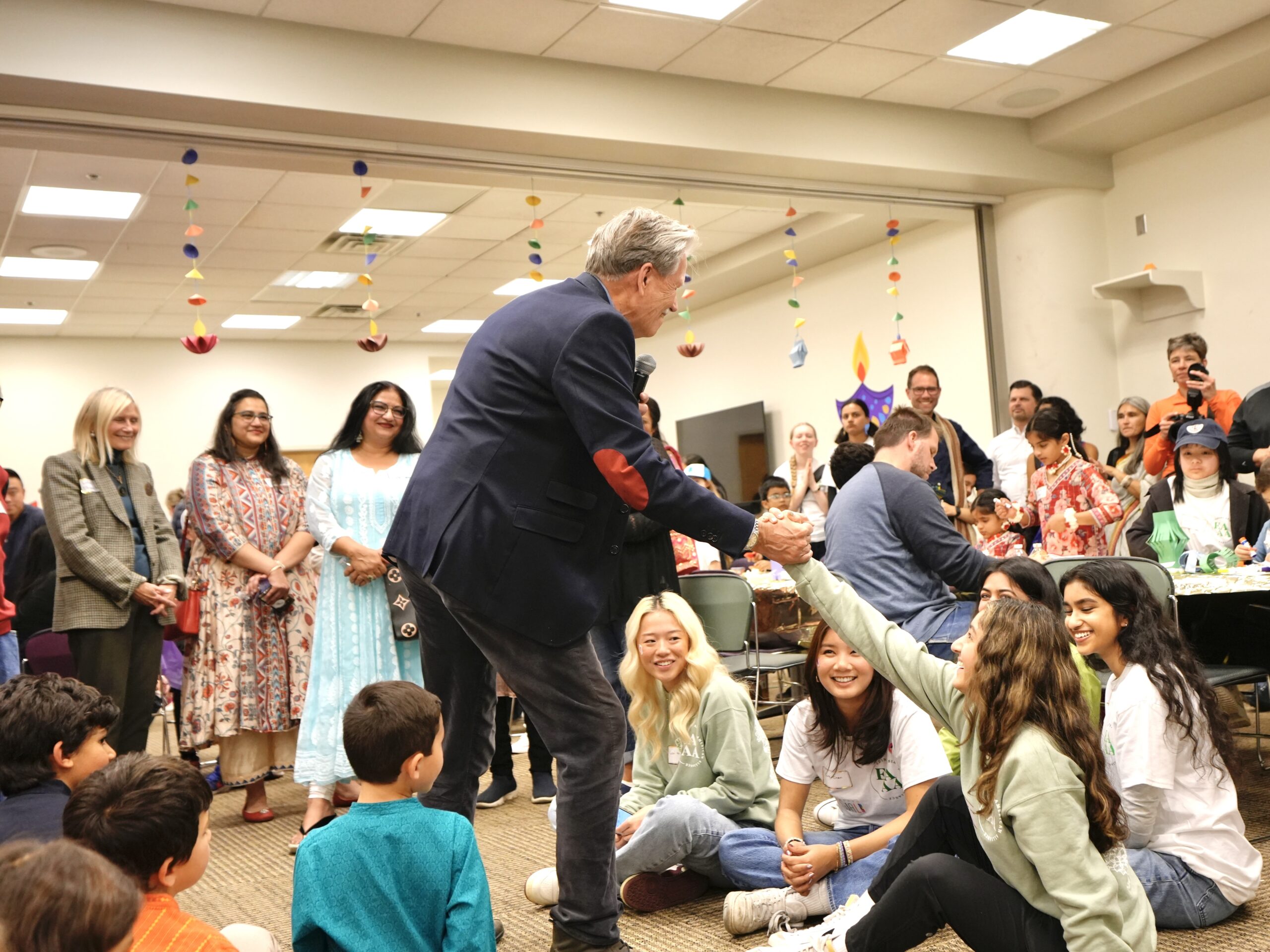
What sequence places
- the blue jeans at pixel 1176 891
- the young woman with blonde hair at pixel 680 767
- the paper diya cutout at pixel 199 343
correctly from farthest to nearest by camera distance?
the paper diya cutout at pixel 199 343 → the young woman with blonde hair at pixel 680 767 → the blue jeans at pixel 1176 891

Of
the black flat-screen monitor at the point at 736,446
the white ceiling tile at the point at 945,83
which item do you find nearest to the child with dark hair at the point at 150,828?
the white ceiling tile at the point at 945,83

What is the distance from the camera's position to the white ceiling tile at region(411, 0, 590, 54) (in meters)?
5.10

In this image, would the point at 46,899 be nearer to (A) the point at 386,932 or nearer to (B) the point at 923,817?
(A) the point at 386,932

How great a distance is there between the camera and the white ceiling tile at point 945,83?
6195 mm

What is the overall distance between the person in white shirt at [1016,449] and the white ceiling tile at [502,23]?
3.29m

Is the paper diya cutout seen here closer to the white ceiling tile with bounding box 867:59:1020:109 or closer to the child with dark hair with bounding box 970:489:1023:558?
the child with dark hair with bounding box 970:489:1023:558

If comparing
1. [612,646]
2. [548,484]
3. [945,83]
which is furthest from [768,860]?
[945,83]

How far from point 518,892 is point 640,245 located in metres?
1.75

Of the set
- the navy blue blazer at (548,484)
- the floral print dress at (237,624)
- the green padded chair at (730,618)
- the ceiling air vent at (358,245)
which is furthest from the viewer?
the ceiling air vent at (358,245)

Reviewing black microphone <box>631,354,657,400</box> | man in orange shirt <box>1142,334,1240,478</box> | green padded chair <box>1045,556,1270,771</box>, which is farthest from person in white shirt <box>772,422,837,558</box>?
black microphone <box>631,354,657,400</box>

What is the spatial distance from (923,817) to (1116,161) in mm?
6655

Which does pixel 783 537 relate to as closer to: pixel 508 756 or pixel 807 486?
pixel 508 756

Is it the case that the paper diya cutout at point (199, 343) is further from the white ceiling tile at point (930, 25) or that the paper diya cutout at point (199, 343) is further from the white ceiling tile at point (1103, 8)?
the white ceiling tile at point (1103, 8)

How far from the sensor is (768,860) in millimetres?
2611
